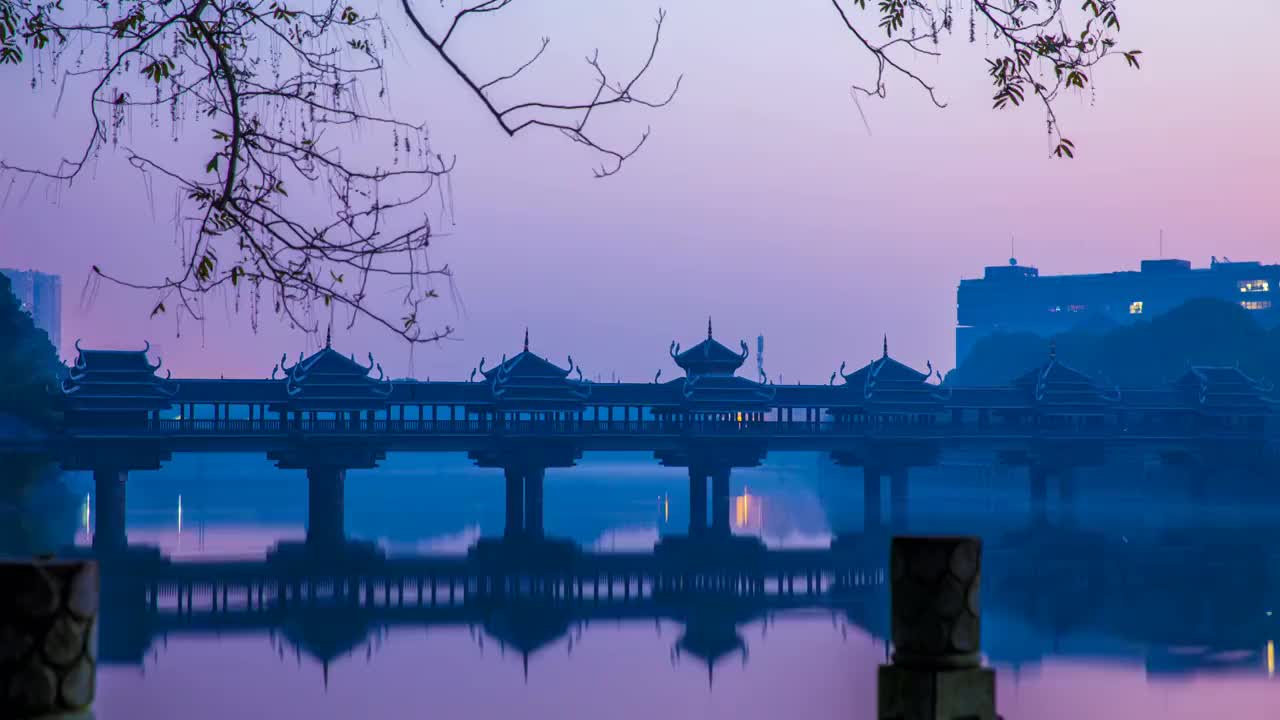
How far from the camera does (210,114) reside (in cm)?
708

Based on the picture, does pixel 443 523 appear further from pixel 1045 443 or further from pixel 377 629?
pixel 377 629

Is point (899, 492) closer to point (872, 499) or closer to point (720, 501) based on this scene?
point (872, 499)

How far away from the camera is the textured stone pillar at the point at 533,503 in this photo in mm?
53969

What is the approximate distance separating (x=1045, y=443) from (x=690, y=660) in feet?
107

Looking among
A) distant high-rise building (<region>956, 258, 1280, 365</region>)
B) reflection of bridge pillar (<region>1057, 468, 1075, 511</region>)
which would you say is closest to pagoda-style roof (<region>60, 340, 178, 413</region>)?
reflection of bridge pillar (<region>1057, 468, 1075, 511</region>)

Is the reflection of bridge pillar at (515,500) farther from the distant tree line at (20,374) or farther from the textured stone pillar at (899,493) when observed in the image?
the distant tree line at (20,374)

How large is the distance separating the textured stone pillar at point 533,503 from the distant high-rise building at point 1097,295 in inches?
2900

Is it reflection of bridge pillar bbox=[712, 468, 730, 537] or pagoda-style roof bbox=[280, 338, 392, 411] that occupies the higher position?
pagoda-style roof bbox=[280, 338, 392, 411]

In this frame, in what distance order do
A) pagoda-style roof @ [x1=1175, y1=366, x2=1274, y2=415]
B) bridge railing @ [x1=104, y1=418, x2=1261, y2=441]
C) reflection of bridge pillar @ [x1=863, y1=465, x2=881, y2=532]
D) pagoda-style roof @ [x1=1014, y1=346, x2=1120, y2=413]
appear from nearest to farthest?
bridge railing @ [x1=104, y1=418, x2=1261, y2=441], reflection of bridge pillar @ [x1=863, y1=465, x2=881, y2=532], pagoda-style roof @ [x1=1014, y1=346, x2=1120, y2=413], pagoda-style roof @ [x1=1175, y1=366, x2=1274, y2=415]

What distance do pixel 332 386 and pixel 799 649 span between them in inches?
1012

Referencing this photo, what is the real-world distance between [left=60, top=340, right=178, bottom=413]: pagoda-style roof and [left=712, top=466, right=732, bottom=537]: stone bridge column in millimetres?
20516

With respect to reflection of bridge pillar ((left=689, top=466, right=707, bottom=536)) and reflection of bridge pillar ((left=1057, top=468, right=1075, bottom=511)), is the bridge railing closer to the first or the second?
reflection of bridge pillar ((left=689, top=466, right=707, bottom=536))

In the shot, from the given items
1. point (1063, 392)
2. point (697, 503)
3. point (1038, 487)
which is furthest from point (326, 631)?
point (1063, 392)

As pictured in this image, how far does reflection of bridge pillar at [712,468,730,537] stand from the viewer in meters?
56.9
